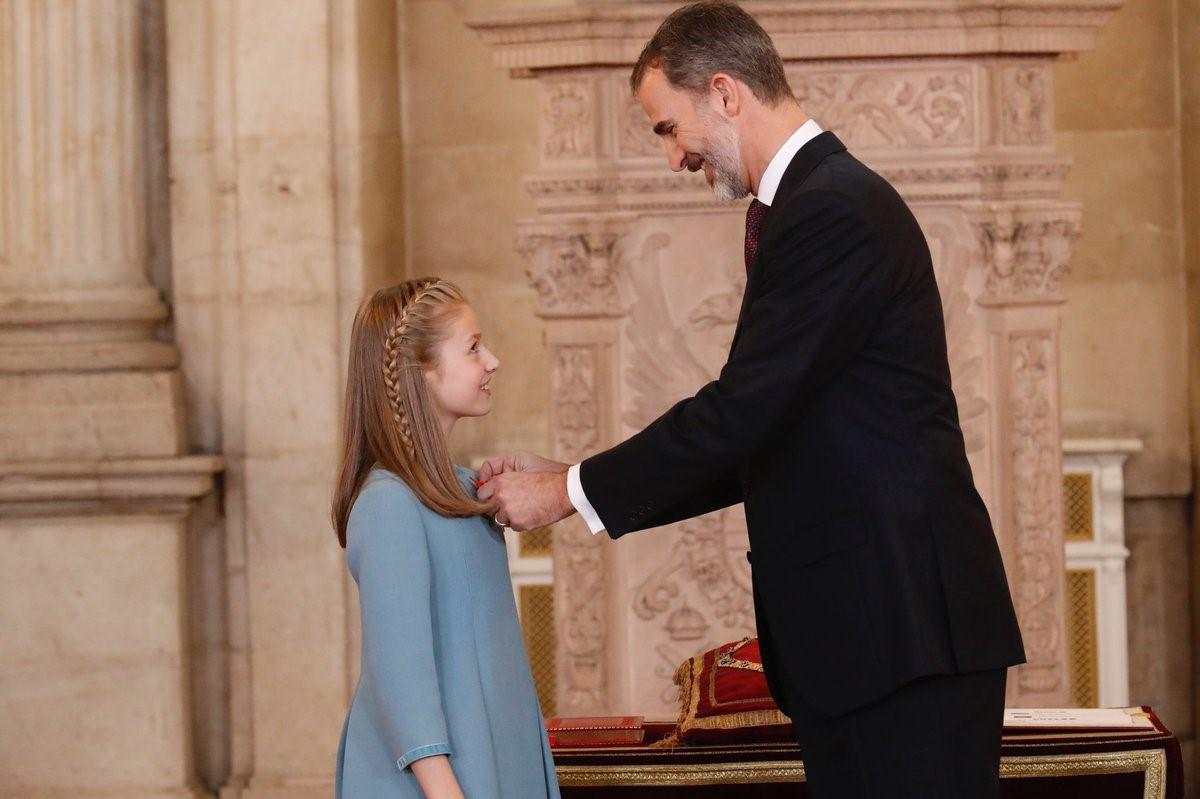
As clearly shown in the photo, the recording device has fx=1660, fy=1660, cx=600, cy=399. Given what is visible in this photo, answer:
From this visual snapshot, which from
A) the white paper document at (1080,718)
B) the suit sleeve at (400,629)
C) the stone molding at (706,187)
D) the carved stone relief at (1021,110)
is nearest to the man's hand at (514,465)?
the suit sleeve at (400,629)

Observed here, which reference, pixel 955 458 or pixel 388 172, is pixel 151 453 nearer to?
pixel 388 172

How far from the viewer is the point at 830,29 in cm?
480

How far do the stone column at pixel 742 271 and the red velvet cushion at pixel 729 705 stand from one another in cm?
95

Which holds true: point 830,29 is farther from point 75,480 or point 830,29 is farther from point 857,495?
point 75,480

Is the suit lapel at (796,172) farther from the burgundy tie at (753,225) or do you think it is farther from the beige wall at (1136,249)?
the beige wall at (1136,249)

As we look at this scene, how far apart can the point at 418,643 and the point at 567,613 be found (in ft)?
7.95

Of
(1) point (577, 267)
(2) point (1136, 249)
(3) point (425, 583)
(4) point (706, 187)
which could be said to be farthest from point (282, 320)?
(2) point (1136, 249)

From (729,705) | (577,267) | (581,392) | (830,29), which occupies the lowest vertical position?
(729,705)

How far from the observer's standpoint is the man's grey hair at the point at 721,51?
2.84 meters

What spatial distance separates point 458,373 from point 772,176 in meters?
0.64

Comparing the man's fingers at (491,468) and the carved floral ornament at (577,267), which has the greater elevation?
the carved floral ornament at (577,267)

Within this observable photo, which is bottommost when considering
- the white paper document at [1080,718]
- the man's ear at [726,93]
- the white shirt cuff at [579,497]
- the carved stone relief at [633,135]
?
the white paper document at [1080,718]

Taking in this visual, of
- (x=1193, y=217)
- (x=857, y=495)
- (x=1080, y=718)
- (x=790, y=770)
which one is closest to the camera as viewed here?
(x=857, y=495)

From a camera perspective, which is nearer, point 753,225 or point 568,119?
point 753,225
